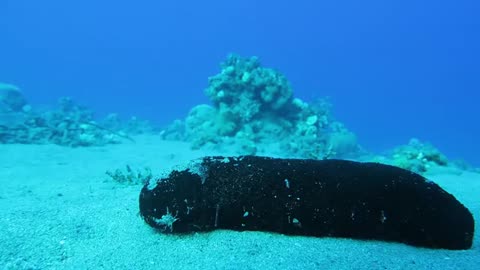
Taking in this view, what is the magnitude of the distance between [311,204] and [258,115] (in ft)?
37.8

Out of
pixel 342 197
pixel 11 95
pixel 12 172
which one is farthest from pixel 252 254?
pixel 11 95

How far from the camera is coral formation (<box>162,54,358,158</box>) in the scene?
14690 mm

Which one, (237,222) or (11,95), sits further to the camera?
(11,95)

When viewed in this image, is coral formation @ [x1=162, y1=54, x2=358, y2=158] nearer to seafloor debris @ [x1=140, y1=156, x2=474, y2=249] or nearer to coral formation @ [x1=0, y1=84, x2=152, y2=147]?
coral formation @ [x1=0, y1=84, x2=152, y2=147]

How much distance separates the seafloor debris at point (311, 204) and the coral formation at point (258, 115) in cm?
939

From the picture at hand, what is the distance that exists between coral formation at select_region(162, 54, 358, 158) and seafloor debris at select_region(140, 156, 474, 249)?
9.39 metres

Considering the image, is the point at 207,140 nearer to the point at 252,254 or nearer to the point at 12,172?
the point at 12,172

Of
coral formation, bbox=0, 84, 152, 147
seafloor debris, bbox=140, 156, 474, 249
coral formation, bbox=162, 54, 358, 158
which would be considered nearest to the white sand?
seafloor debris, bbox=140, 156, 474, 249

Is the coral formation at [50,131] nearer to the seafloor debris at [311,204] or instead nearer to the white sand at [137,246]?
the white sand at [137,246]

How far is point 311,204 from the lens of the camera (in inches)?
171

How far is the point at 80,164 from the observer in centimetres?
1050

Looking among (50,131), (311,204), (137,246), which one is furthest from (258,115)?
(137,246)

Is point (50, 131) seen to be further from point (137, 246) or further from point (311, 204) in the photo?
point (311, 204)

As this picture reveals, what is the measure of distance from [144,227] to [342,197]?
9.50ft
